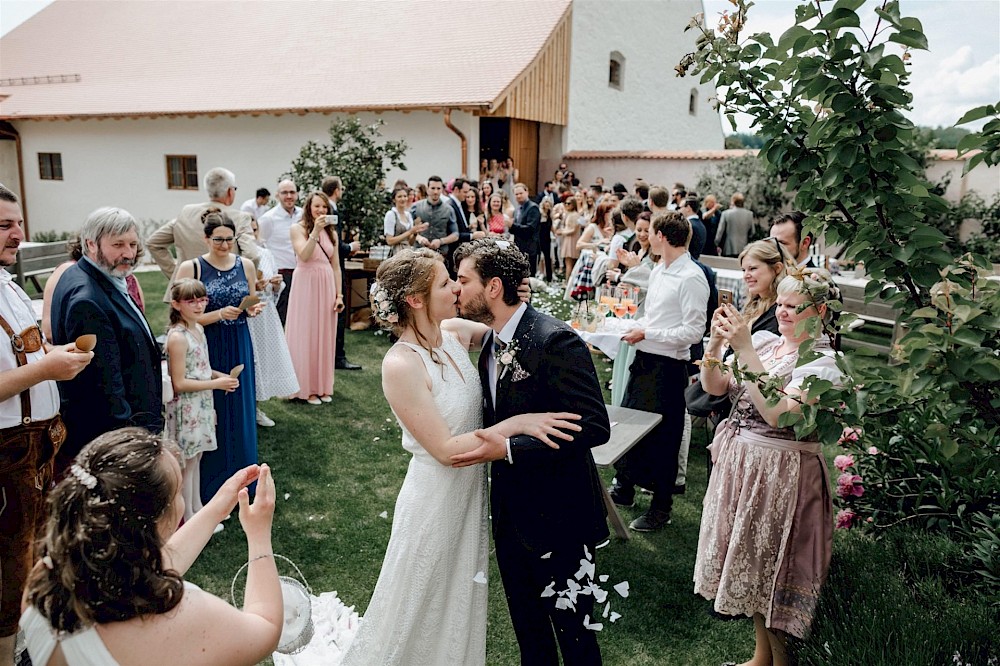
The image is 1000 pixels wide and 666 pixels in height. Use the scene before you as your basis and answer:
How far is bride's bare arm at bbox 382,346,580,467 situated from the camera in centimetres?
260

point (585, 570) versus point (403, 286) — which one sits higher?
point (403, 286)

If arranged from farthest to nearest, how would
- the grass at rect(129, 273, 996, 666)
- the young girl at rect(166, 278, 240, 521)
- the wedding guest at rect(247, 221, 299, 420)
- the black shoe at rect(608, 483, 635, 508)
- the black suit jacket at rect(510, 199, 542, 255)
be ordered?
the black suit jacket at rect(510, 199, 542, 255) < the wedding guest at rect(247, 221, 299, 420) < the black shoe at rect(608, 483, 635, 508) < the young girl at rect(166, 278, 240, 521) < the grass at rect(129, 273, 996, 666)

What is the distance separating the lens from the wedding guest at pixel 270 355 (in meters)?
6.41

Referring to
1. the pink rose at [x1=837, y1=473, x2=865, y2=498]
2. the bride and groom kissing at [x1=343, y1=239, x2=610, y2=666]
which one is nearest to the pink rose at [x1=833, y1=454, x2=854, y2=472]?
the pink rose at [x1=837, y1=473, x2=865, y2=498]

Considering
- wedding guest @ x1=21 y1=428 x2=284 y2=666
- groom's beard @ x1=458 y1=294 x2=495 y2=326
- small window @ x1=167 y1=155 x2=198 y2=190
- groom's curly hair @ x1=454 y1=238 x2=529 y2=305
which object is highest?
small window @ x1=167 y1=155 x2=198 y2=190

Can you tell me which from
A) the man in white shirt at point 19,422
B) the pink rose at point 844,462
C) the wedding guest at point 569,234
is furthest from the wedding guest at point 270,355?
the wedding guest at point 569,234

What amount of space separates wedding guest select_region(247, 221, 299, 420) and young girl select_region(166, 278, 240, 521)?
1.76 metres

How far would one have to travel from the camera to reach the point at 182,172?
20203 mm

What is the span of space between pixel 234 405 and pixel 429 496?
260cm

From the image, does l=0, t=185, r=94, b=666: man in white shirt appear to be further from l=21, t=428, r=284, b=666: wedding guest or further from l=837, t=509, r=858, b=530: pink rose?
l=837, t=509, r=858, b=530: pink rose

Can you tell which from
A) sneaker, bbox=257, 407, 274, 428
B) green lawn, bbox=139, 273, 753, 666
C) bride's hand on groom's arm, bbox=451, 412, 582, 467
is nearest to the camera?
bride's hand on groom's arm, bbox=451, 412, 582, 467

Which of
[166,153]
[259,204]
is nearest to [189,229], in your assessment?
[259,204]

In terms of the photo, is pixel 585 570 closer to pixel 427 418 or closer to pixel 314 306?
pixel 427 418

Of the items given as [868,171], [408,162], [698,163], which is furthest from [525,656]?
[698,163]
